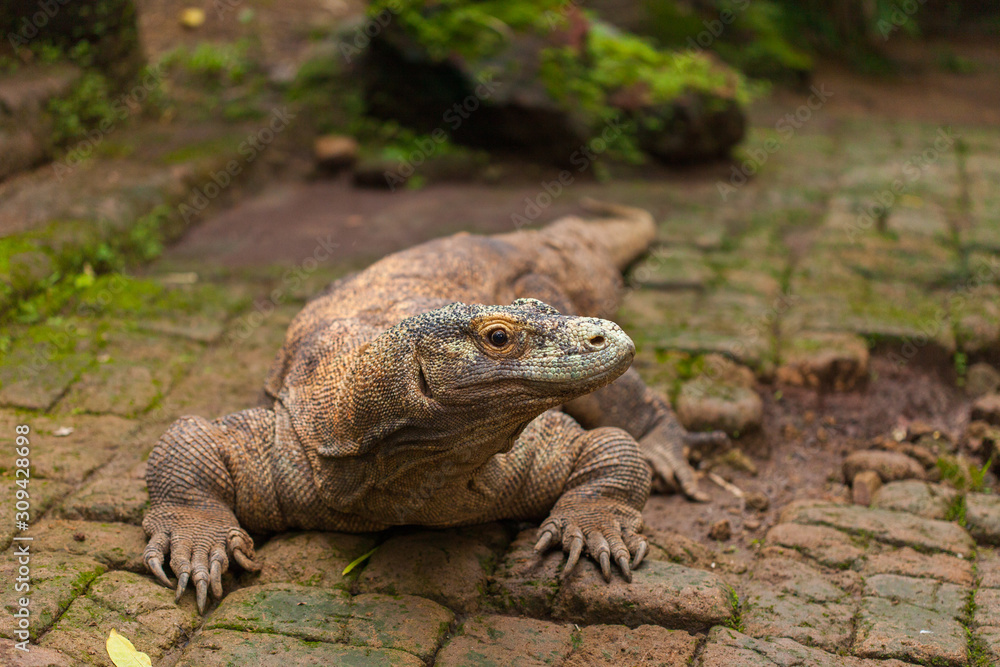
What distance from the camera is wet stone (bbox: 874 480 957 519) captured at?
190 inches

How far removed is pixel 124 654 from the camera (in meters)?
3.48

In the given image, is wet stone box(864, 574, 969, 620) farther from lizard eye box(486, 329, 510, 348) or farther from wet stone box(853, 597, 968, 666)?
lizard eye box(486, 329, 510, 348)

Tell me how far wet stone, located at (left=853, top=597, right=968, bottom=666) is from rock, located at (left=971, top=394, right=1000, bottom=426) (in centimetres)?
236

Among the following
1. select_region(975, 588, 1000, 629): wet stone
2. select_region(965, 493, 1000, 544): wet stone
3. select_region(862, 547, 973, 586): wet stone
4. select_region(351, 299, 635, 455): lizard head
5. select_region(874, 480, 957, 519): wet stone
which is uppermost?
select_region(351, 299, 635, 455): lizard head

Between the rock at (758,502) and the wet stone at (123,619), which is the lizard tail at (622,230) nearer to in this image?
the rock at (758,502)

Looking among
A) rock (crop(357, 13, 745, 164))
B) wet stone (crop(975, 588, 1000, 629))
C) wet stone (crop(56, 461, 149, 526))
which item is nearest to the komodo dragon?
wet stone (crop(56, 461, 149, 526))

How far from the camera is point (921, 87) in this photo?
14.7m

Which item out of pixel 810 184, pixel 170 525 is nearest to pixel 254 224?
pixel 170 525

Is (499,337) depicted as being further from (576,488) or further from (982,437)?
(982,437)

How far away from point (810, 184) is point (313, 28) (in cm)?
668

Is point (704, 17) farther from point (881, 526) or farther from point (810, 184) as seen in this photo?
point (881, 526)

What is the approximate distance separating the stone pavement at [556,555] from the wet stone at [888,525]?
14 millimetres

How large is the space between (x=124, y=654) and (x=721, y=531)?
9.61ft

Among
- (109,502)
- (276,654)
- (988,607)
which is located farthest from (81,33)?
(988,607)
